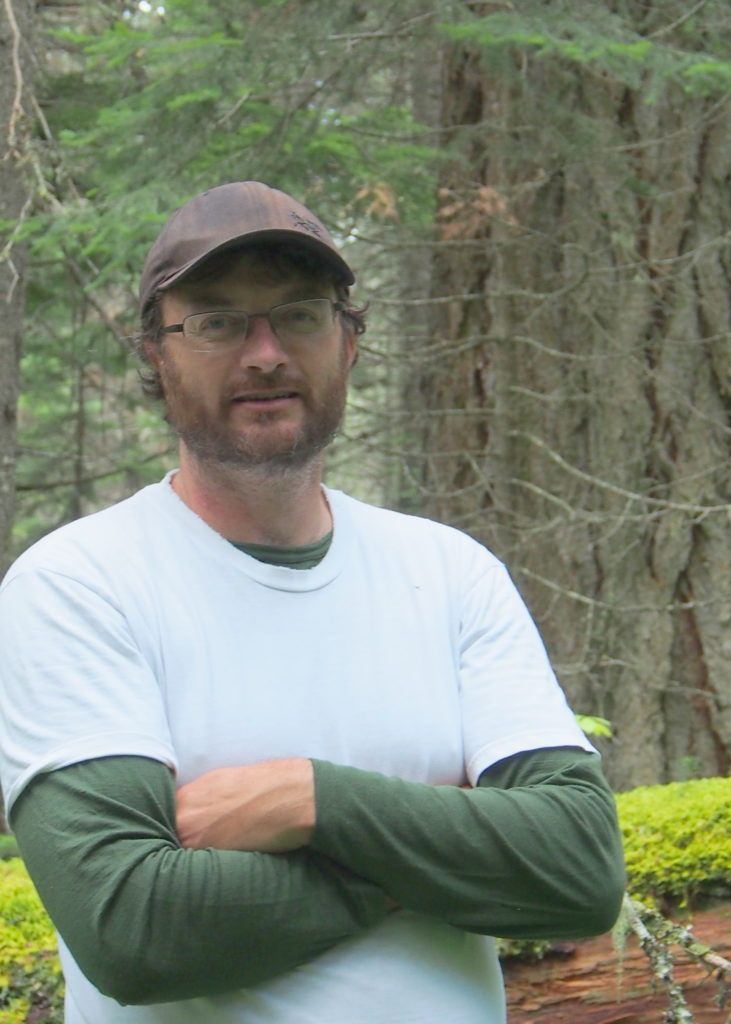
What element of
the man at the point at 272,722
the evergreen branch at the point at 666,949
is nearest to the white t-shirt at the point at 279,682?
the man at the point at 272,722

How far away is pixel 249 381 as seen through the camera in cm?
226

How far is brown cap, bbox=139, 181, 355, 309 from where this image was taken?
2.23 meters

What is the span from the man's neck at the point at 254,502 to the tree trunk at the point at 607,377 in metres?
3.26

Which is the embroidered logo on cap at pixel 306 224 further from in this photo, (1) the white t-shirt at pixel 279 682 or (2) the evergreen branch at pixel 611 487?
(2) the evergreen branch at pixel 611 487

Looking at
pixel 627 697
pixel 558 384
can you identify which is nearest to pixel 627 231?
pixel 558 384

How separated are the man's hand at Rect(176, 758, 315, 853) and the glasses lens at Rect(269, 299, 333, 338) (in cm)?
82

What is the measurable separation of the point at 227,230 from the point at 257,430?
0.38 metres

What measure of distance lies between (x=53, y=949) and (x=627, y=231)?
4321mm

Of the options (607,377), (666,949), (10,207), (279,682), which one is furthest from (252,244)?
(10,207)

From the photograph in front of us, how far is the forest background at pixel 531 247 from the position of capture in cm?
525

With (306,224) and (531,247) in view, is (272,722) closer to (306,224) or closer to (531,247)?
(306,224)

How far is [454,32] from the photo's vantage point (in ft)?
15.1

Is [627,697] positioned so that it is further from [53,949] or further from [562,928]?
[562,928]

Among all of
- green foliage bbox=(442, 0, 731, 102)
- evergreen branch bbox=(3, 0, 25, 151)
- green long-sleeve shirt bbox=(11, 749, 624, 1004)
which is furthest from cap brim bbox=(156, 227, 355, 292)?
evergreen branch bbox=(3, 0, 25, 151)
